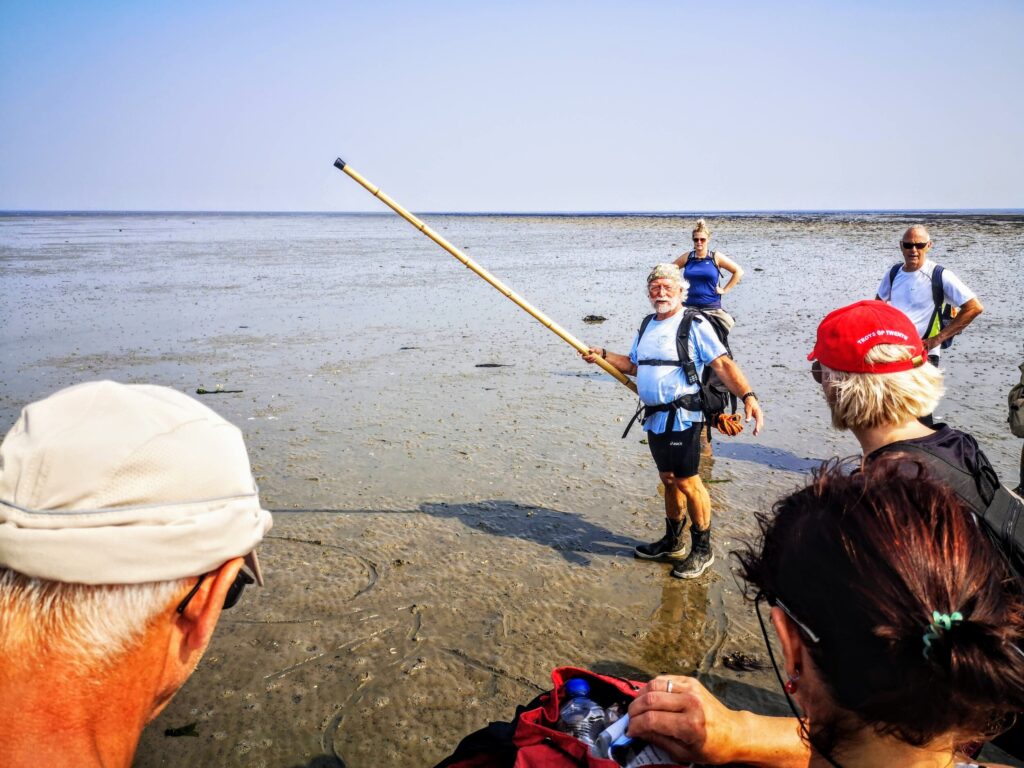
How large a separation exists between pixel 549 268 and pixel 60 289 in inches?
598

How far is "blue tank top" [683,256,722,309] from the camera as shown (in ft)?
28.1

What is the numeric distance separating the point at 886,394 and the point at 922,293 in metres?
4.58

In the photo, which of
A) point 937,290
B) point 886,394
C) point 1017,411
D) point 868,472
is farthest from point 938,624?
point 937,290

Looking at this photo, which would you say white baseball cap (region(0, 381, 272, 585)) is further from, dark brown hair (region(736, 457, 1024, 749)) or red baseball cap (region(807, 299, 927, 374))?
red baseball cap (region(807, 299, 927, 374))

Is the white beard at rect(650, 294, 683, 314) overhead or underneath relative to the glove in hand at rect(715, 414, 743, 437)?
overhead

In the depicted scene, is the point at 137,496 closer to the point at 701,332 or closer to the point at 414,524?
the point at 701,332

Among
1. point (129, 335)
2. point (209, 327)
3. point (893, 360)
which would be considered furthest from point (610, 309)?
point (893, 360)

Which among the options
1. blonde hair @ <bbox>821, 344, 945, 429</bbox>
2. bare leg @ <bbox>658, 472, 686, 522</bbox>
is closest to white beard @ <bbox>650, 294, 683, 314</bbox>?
bare leg @ <bbox>658, 472, 686, 522</bbox>

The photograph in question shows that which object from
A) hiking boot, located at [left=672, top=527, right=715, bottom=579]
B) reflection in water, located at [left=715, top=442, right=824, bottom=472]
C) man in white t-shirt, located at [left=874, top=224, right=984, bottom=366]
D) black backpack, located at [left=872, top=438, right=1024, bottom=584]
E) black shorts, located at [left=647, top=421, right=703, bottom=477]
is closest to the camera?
black backpack, located at [left=872, top=438, right=1024, bottom=584]

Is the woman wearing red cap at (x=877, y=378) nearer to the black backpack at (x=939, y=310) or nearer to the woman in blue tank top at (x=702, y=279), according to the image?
the black backpack at (x=939, y=310)

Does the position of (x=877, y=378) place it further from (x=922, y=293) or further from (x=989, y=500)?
(x=922, y=293)

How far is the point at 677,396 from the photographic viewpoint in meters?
4.77

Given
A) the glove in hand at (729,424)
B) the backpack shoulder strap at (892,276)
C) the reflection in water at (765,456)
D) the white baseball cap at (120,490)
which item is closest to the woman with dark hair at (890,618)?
the white baseball cap at (120,490)

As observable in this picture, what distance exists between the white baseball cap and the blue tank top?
25.6 ft
